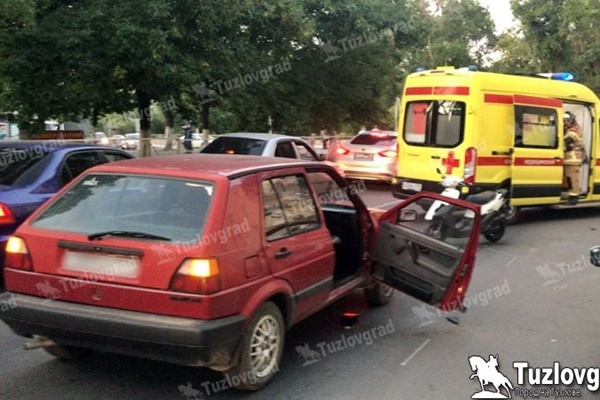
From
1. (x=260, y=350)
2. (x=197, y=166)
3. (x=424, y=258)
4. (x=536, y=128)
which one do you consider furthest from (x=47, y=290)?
(x=536, y=128)

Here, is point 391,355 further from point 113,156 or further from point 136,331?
point 113,156

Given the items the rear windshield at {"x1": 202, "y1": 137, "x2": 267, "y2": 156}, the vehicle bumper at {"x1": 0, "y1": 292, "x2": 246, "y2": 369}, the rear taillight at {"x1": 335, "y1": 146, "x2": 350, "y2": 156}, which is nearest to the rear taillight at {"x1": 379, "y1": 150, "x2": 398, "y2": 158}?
the rear taillight at {"x1": 335, "y1": 146, "x2": 350, "y2": 156}

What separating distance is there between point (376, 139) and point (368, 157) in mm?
762

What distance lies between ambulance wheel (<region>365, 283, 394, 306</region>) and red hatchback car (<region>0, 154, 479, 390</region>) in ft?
4.18

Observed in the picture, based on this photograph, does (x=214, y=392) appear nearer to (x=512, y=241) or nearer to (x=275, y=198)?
(x=275, y=198)

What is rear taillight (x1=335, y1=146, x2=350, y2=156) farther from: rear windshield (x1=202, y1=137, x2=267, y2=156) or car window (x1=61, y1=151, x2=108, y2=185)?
car window (x1=61, y1=151, x2=108, y2=185)

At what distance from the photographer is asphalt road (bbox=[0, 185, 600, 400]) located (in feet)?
14.4

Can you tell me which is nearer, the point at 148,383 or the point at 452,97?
the point at 148,383

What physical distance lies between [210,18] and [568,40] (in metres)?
24.2

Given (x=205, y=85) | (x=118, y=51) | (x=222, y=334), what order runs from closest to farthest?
→ 1. (x=222, y=334)
2. (x=118, y=51)
3. (x=205, y=85)

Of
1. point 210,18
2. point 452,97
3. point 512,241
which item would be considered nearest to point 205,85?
point 210,18

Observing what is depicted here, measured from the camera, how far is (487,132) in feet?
35.9

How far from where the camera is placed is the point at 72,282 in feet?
13.3

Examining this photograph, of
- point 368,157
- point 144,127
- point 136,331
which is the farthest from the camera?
point 144,127
